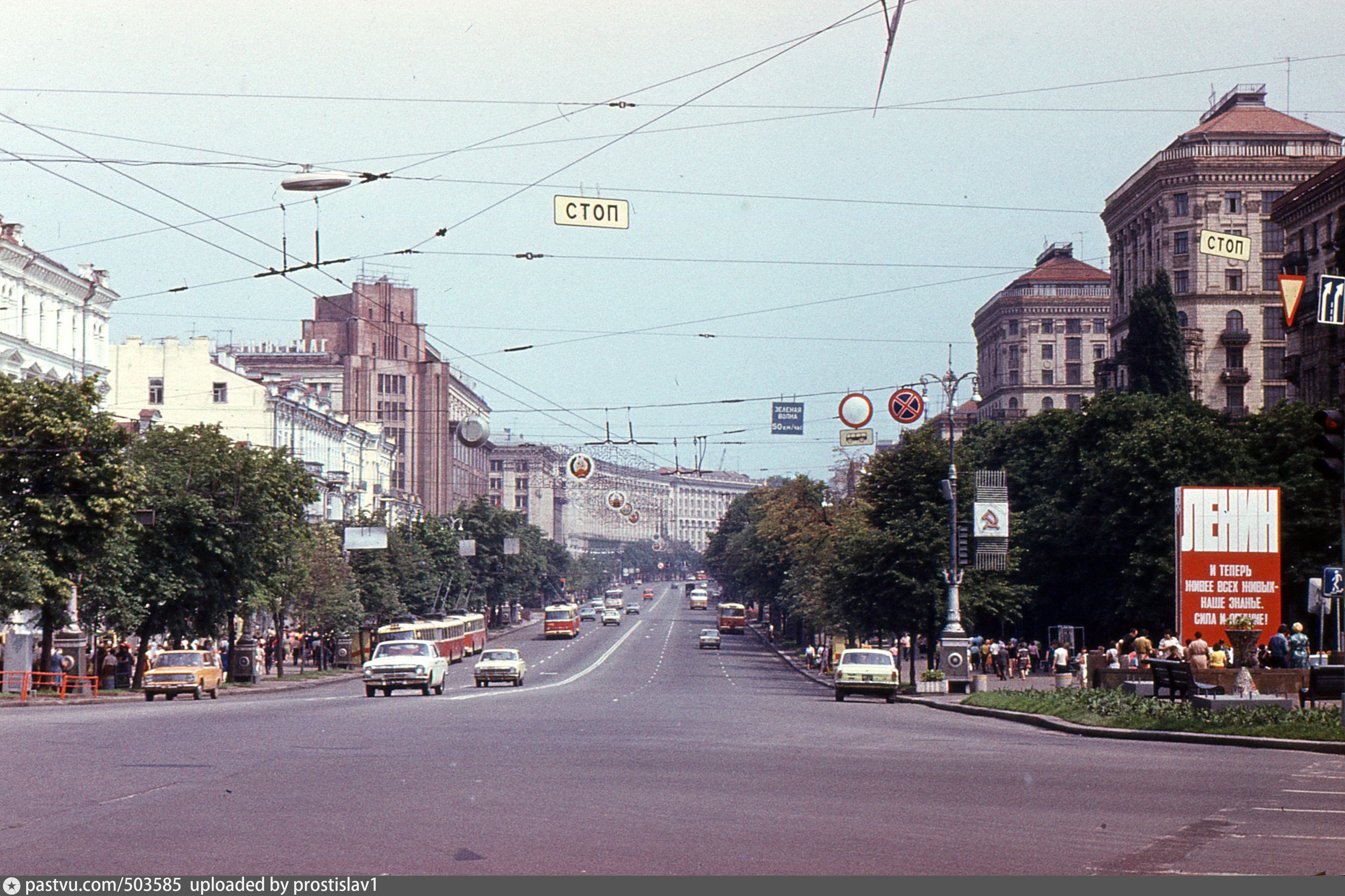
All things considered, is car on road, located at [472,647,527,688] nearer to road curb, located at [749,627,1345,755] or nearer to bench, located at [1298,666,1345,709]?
road curb, located at [749,627,1345,755]

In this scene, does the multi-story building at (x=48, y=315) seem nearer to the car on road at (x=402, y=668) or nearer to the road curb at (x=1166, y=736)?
the car on road at (x=402, y=668)

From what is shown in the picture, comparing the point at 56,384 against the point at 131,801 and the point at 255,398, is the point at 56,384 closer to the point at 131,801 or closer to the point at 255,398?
the point at 131,801

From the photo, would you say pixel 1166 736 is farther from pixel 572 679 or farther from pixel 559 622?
pixel 559 622

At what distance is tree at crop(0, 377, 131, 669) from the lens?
4234 cm

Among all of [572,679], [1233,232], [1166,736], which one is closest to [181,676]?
[572,679]

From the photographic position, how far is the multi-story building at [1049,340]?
468ft

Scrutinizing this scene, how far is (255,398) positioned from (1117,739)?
76.3m

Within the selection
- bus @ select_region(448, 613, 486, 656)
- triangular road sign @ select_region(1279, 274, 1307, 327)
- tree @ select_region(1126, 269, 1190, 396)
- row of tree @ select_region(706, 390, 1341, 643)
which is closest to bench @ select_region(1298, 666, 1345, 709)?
triangular road sign @ select_region(1279, 274, 1307, 327)

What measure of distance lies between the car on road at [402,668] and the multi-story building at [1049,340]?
340 feet

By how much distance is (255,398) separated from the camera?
3688 inches

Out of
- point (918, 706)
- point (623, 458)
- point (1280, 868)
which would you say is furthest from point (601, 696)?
point (623, 458)

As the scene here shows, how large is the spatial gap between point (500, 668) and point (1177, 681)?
28052mm

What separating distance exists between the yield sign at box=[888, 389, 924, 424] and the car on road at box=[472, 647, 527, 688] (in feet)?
52.6

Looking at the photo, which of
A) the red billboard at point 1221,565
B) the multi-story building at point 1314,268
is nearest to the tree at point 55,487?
the red billboard at point 1221,565
